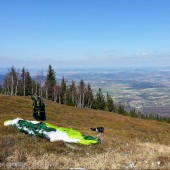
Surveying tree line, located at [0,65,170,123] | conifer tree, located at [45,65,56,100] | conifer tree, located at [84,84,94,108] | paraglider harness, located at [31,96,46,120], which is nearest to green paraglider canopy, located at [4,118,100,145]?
paraglider harness, located at [31,96,46,120]

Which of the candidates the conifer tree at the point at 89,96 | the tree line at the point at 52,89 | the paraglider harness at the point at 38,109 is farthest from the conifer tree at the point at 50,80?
the paraglider harness at the point at 38,109

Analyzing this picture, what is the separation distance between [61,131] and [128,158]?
→ 521 cm

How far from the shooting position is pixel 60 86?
10550 centimetres

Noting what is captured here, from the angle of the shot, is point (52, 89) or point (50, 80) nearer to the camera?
point (50, 80)

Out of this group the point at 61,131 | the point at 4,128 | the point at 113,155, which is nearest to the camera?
the point at 113,155

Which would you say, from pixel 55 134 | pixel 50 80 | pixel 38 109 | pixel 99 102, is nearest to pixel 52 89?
pixel 50 80

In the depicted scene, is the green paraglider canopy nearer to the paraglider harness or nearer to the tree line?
the paraglider harness

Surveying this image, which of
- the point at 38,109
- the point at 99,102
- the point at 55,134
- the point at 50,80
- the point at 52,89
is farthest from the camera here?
the point at 99,102

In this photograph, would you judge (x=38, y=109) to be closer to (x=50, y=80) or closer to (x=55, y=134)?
(x=55, y=134)

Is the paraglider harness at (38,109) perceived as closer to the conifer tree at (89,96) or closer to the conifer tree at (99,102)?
the conifer tree at (99,102)

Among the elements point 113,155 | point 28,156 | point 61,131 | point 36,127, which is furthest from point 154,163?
point 36,127

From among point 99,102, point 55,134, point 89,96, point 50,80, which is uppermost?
point 55,134

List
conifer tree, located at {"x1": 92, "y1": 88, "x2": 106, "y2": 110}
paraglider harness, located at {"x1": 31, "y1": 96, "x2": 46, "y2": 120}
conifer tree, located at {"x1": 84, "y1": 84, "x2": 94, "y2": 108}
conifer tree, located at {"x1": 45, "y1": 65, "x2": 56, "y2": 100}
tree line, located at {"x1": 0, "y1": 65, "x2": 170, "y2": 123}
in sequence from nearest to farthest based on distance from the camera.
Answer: paraglider harness, located at {"x1": 31, "y1": 96, "x2": 46, "y2": 120}, conifer tree, located at {"x1": 45, "y1": 65, "x2": 56, "y2": 100}, tree line, located at {"x1": 0, "y1": 65, "x2": 170, "y2": 123}, conifer tree, located at {"x1": 92, "y1": 88, "x2": 106, "y2": 110}, conifer tree, located at {"x1": 84, "y1": 84, "x2": 94, "y2": 108}

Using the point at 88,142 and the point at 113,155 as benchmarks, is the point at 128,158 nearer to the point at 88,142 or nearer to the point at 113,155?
the point at 113,155
